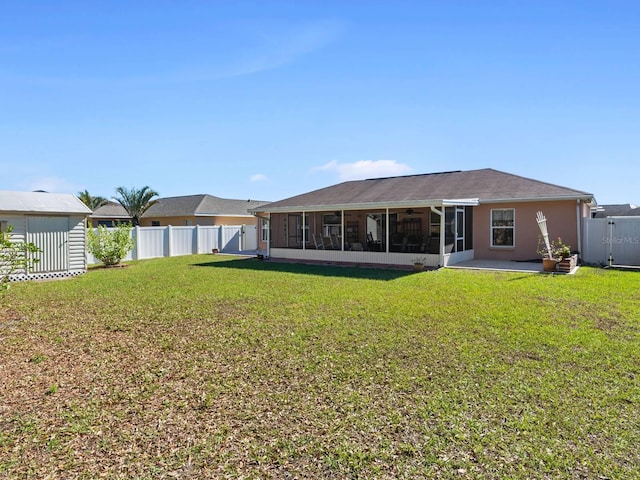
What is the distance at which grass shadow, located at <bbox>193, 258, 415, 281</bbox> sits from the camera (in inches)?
482

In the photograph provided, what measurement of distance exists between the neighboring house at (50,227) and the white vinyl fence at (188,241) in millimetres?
3324

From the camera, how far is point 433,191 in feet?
57.6

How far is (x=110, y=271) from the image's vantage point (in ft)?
47.4

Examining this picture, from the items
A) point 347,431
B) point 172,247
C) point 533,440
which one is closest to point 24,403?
point 347,431

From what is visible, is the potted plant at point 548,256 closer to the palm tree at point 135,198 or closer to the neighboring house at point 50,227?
the neighboring house at point 50,227

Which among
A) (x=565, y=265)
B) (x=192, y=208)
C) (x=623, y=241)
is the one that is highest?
(x=192, y=208)

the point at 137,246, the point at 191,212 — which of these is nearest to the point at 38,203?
the point at 137,246

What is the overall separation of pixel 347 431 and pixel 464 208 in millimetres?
13693

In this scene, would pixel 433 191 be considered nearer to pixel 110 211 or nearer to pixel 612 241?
pixel 612 241

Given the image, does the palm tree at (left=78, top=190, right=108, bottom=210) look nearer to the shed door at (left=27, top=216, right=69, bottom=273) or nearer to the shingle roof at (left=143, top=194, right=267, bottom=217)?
the shingle roof at (left=143, top=194, right=267, bottom=217)

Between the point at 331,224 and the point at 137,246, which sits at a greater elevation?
the point at 331,224

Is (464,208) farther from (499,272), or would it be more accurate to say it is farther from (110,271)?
(110,271)

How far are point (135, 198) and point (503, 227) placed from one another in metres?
24.5

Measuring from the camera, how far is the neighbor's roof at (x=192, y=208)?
2841 cm
